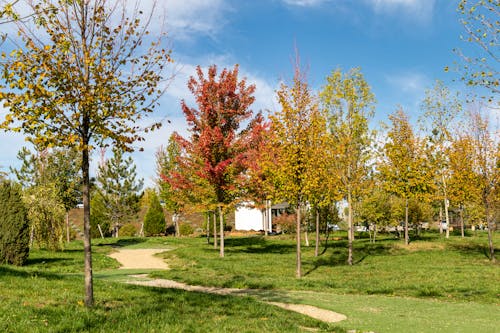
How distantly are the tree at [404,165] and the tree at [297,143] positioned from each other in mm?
14151

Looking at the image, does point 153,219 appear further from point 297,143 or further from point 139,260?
point 297,143

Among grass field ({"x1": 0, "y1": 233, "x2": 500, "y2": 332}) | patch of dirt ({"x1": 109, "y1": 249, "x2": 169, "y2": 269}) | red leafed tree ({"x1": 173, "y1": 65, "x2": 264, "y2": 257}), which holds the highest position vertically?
red leafed tree ({"x1": 173, "y1": 65, "x2": 264, "y2": 257})

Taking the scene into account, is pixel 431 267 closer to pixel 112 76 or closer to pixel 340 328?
pixel 340 328

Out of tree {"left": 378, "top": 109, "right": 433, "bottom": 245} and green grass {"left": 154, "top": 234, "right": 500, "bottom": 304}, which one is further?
tree {"left": 378, "top": 109, "right": 433, "bottom": 245}

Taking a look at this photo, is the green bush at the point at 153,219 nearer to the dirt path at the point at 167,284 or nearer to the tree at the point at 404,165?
the dirt path at the point at 167,284

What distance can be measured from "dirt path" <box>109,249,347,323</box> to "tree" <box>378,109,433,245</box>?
56.4ft

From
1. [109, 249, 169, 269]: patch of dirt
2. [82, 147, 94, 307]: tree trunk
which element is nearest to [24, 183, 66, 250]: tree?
[109, 249, 169, 269]: patch of dirt

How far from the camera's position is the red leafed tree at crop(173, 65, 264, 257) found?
25.0 m

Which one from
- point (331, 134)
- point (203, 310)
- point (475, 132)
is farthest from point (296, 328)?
point (475, 132)

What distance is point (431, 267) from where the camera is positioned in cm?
2120

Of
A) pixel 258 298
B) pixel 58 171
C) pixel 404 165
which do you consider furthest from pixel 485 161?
pixel 58 171

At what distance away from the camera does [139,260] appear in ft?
80.5

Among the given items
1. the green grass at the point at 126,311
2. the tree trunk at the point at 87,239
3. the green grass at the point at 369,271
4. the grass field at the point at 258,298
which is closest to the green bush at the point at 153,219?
the green grass at the point at 369,271

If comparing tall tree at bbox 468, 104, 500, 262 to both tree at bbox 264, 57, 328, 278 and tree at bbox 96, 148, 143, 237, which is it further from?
tree at bbox 96, 148, 143, 237
